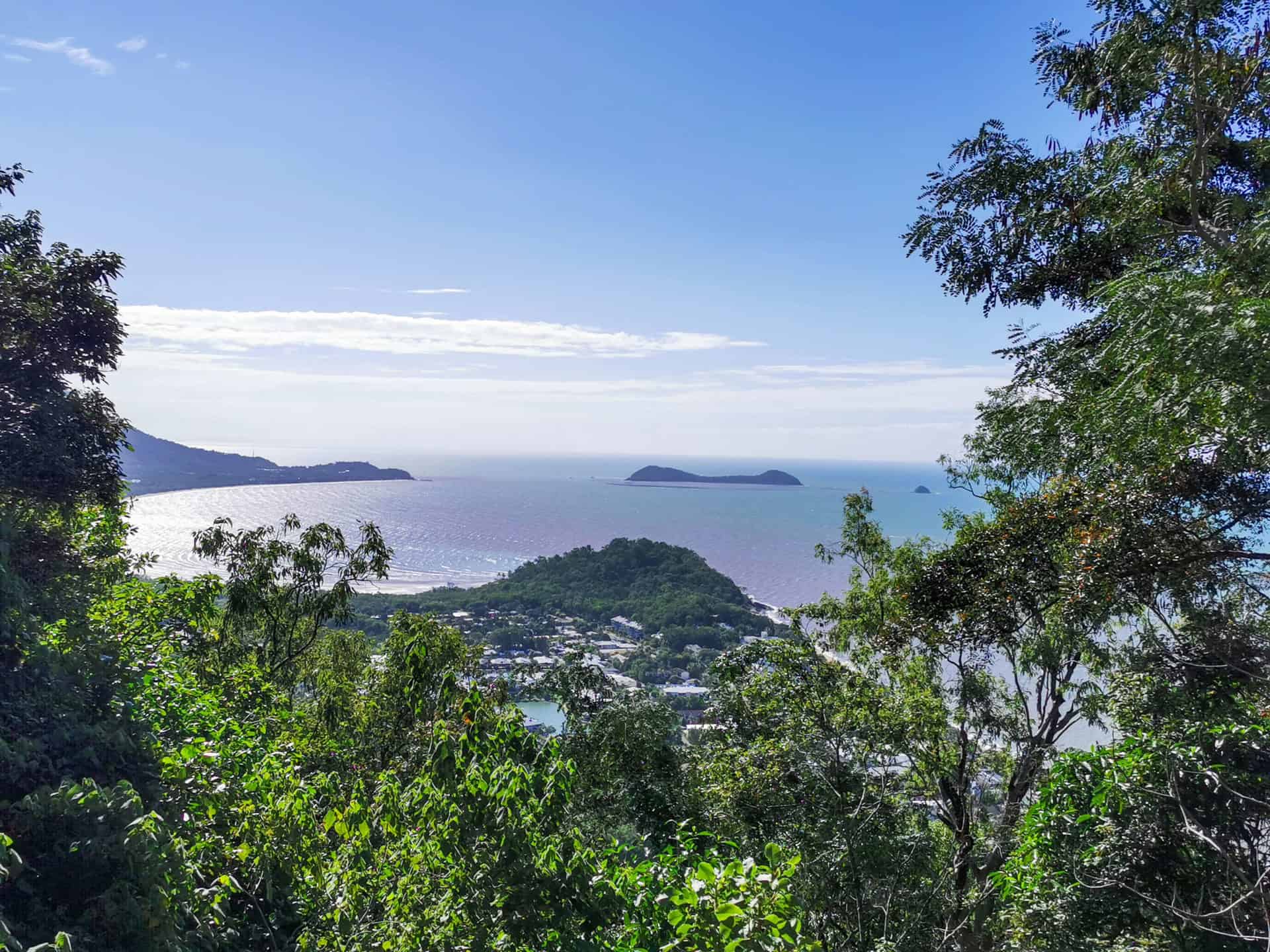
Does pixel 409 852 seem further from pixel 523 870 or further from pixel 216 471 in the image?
pixel 216 471

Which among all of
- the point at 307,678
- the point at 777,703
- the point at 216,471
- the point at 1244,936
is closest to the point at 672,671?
the point at 307,678

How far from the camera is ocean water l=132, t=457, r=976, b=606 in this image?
4659 centimetres

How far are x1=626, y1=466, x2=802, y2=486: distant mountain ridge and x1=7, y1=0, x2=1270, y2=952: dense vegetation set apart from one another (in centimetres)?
12682

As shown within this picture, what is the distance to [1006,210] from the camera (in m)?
7.17

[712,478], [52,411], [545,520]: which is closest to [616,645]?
[52,411]

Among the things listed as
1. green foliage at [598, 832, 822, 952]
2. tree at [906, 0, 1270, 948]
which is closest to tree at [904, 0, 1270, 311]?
tree at [906, 0, 1270, 948]

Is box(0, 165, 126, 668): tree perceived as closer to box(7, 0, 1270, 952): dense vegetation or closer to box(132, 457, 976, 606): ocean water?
box(7, 0, 1270, 952): dense vegetation

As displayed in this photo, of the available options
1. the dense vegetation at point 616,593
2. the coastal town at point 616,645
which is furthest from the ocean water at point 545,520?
the coastal town at point 616,645

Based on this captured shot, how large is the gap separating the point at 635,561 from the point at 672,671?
56.1 ft

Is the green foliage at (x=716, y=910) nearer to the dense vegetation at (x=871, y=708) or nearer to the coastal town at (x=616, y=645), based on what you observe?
the dense vegetation at (x=871, y=708)

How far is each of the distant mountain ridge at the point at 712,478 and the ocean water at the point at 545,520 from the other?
83.0 inches

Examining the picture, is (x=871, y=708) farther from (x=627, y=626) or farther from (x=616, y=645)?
(x=627, y=626)

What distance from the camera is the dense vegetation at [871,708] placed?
9.31ft

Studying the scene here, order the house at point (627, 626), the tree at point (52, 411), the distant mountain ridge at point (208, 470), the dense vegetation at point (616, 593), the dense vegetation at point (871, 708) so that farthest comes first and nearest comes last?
the distant mountain ridge at point (208, 470)
the dense vegetation at point (616, 593)
the house at point (627, 626)
the tree at point (52, 411)
the dense vegetation at point (871, 708)
